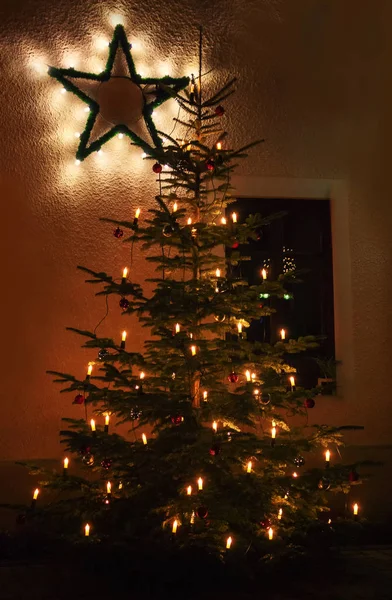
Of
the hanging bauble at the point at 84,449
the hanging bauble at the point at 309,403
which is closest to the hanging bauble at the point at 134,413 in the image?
the hanging bauble at the point at 84,449

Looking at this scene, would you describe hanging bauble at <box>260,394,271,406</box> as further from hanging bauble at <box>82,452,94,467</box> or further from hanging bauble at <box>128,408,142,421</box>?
hanging bauble at <box>82,452,94,467</box>

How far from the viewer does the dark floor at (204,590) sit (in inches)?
187

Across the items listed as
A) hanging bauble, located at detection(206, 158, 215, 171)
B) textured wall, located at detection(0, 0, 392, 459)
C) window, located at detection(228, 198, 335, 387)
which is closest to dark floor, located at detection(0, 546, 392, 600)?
textured wall, located at detection(0, 0, 392, 459)

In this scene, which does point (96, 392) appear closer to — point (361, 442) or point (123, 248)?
point (123, 248)

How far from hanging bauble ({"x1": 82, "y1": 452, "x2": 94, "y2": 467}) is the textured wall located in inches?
48.3

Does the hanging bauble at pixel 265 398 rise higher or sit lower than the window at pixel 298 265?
lower

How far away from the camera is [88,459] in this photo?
5.12 m

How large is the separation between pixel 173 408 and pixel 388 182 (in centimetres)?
352

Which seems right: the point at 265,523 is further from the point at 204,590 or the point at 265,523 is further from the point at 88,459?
the point at 88,459

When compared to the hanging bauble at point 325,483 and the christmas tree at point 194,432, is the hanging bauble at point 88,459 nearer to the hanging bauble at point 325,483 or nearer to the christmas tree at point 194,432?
the christmas tree at point 194,432

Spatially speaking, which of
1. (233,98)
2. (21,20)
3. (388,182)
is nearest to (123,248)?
(233,98)

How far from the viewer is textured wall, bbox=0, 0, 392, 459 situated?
21.3 ft

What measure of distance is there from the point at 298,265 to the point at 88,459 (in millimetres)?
3085

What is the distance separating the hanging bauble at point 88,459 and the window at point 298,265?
239 centimetres
